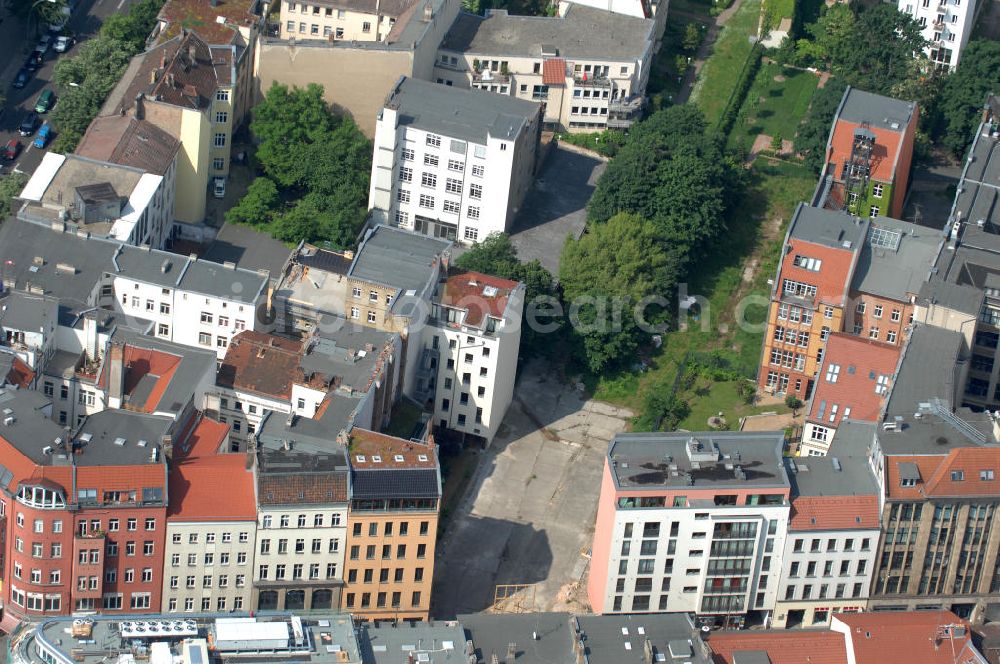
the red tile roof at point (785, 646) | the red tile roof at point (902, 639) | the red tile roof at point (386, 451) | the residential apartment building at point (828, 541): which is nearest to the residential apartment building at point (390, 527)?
the red tile roof at point (386, 451)

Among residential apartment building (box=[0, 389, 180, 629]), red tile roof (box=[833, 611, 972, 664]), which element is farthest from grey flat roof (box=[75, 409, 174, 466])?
red tile roof (box=[833, 611, 972, 664])

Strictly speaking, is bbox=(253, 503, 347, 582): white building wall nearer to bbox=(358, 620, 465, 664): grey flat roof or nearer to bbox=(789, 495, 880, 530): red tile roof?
bbox=(358, 620, 465, 664): grey flat roof

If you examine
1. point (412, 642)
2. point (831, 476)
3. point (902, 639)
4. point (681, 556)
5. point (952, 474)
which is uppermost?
point (952, 474)

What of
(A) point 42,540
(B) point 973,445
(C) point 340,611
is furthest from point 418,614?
(B) point 973,445

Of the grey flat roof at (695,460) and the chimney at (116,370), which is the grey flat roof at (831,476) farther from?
the chimney at (116,370)

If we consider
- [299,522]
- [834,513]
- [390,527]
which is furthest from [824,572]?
[299,522]

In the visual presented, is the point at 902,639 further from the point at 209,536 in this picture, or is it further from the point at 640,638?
the point at 209,536
